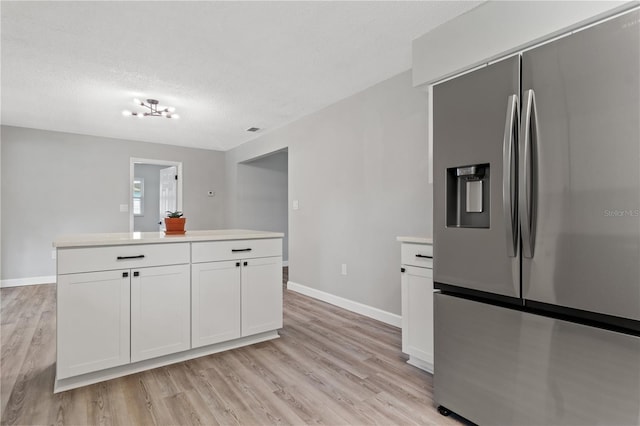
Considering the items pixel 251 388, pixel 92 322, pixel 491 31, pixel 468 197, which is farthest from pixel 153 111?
pixel 468 197

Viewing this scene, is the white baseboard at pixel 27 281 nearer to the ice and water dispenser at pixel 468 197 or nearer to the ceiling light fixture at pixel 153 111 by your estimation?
the ceiling light fixture at pixel 153 111

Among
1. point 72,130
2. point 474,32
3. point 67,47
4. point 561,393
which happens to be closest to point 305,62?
point 474,32

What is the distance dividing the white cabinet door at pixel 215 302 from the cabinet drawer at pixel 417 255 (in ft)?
4.23

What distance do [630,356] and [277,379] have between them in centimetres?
177

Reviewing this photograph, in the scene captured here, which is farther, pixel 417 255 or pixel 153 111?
pixel 153 111

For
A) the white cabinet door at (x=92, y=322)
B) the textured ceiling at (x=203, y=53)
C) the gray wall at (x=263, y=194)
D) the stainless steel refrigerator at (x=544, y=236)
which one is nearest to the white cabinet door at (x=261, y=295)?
the white cabinet door at (x=92, y=322)

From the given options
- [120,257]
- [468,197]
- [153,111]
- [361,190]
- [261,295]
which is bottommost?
[261,295]

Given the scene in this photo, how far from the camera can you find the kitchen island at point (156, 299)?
2.03m

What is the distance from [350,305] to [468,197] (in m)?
2.27

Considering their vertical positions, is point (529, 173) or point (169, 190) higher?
point (169, 190)

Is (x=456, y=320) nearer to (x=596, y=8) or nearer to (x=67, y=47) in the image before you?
(x=596, y=8)

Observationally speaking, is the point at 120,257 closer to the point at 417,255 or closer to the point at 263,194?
the point at 417,255

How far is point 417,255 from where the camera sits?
2281 mm

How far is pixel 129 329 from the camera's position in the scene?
2188mm
